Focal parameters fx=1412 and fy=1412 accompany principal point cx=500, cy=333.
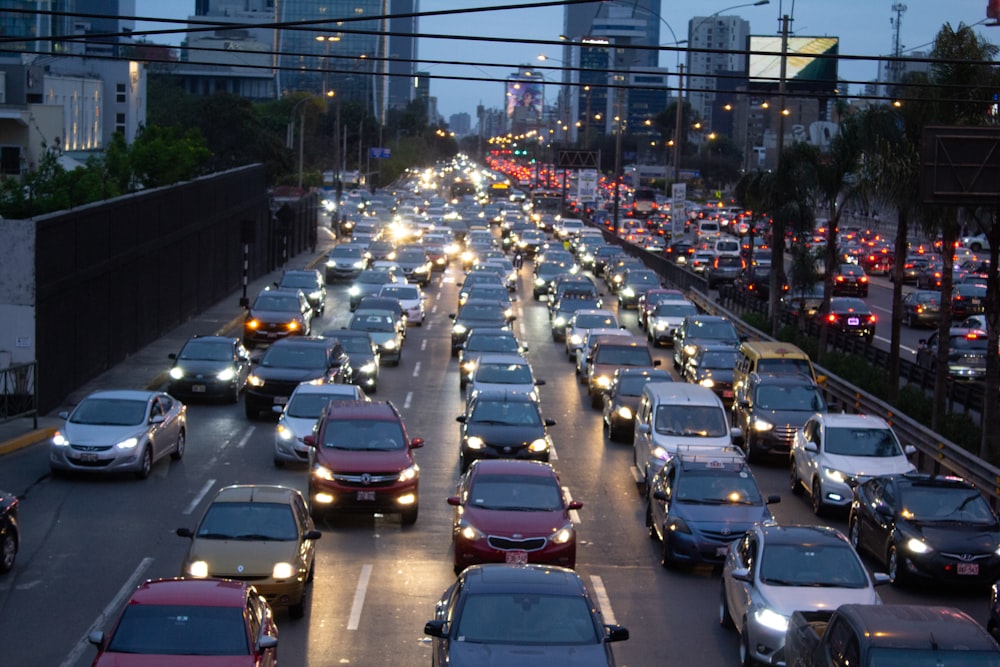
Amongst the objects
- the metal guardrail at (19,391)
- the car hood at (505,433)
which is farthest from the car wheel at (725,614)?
the metal guardrail at (19,391)

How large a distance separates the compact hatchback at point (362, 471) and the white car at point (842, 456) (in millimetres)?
6780

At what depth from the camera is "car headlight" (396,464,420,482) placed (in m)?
20.8

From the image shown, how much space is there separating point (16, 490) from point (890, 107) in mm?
22618

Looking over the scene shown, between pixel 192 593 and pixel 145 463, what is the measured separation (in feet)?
40.6

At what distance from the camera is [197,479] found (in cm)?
2445

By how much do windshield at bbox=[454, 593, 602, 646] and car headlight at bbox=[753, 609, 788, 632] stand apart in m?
2.65

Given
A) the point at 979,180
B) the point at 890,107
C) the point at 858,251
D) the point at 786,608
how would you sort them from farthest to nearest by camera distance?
the point at 858,251 → the point at 890,107 → the point at 979,180 → the point at 786,608

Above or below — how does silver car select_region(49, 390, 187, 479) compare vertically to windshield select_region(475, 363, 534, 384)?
below

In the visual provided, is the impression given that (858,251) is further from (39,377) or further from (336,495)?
(336,495)

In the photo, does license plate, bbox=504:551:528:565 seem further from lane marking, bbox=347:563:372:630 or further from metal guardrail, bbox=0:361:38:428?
metal guardrail, bbox=0:361:38:428

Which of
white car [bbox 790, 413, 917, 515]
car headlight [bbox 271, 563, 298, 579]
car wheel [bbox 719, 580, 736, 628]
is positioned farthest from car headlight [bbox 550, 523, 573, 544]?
white car [bbox 790, 413, 917, 515]

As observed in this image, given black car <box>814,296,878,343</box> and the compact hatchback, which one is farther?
black car <box>814,296,878,343</box>

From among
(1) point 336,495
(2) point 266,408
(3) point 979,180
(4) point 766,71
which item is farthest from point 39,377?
(4) point 766,71

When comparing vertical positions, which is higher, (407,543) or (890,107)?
(890,107)
